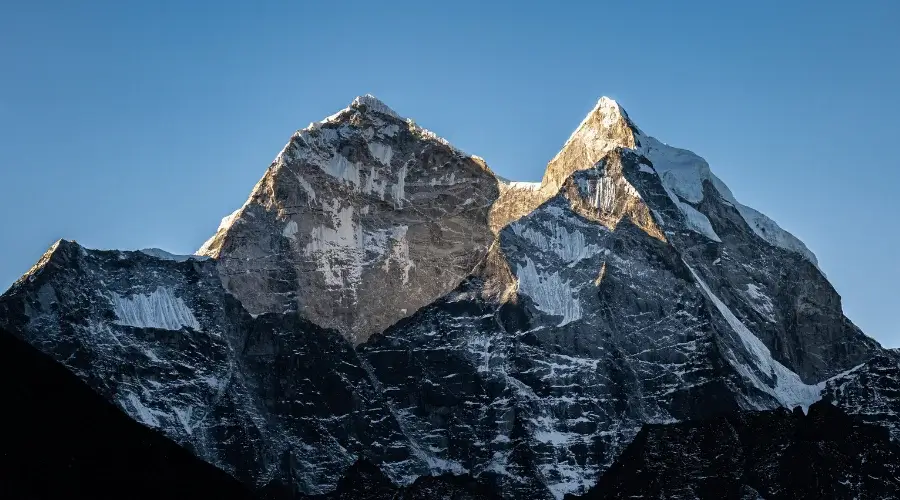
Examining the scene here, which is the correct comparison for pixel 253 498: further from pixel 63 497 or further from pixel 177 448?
pixel 63 497

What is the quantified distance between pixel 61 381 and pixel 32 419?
29.5 feet

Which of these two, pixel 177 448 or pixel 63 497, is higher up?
pixel 177 448

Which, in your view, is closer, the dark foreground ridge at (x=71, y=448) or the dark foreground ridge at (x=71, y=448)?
the dark foreground ridge at (x=71, y=448)

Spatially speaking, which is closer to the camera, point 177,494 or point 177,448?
point 177,494

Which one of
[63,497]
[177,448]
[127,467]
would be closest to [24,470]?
[63,497]

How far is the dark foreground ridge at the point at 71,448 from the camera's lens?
152 m

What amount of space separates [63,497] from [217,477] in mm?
28249

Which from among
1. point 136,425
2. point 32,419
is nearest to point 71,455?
point 32,419

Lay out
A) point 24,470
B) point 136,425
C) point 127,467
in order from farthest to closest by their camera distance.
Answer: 1. point 136,425
2. point 127,467
3. point 24,470

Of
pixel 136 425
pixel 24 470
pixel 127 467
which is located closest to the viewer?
pixel 24 470

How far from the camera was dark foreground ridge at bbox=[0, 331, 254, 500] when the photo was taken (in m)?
152

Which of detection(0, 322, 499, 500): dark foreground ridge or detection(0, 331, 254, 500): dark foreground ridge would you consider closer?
detection(0, 322, 499, 500): dark foreground ridge

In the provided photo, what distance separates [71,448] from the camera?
159 m

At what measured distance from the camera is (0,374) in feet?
521
